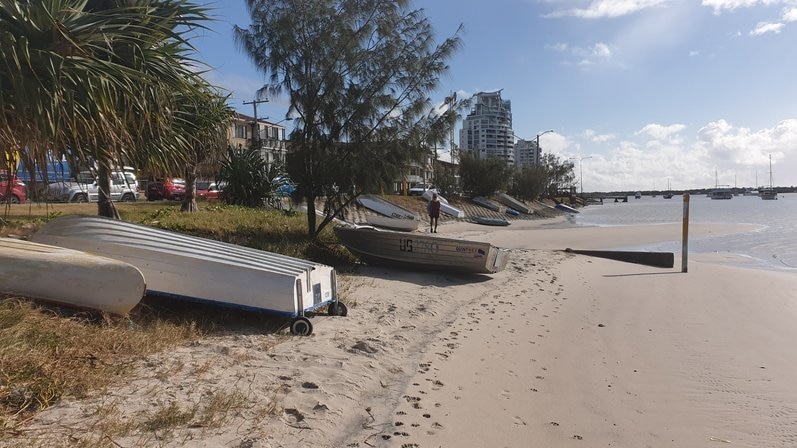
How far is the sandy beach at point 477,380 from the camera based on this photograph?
Answer: 12.8ft

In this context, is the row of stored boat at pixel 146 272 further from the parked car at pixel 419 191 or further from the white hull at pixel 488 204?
the white hull at pixel 488 204

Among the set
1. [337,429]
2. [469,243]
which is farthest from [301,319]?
[469,243]

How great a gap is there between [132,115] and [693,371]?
6683 mm

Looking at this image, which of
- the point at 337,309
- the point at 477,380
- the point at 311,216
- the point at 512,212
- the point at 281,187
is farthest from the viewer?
the point at 512,212

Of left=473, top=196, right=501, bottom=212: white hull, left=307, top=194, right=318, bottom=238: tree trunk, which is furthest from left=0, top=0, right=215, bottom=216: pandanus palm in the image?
left=473, top=196, right=501, bottom=212: white hull

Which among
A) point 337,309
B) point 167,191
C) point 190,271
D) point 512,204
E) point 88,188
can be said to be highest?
point 167,191

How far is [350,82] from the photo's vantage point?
1262cm

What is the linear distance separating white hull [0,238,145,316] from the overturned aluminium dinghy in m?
0.62

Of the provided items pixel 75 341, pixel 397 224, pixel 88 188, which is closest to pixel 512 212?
pixel 397 224

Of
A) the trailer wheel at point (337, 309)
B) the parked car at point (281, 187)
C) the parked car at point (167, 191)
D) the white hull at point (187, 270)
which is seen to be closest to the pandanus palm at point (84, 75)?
the white hull at point (187, 270)

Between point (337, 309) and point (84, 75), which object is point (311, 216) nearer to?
point (337, 309)

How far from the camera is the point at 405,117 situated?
1274cm

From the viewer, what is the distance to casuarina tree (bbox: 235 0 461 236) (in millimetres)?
12406

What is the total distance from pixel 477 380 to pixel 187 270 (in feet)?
10.8
